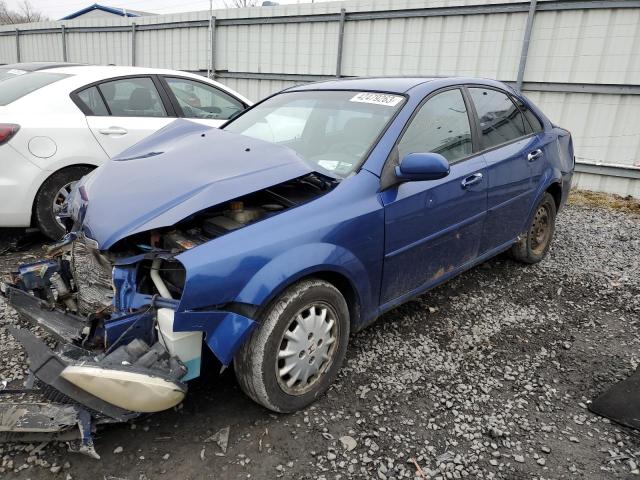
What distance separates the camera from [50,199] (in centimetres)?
406

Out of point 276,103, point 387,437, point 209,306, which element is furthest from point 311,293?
point 276,103

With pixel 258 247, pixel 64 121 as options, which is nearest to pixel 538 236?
pixel 258 247

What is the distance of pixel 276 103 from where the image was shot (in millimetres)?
3574

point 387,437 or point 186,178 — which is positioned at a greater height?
point 186,178

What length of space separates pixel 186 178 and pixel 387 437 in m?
1.63

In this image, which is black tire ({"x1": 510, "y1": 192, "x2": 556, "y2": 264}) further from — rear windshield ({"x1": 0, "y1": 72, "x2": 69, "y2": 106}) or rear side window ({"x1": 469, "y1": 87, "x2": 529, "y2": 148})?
rear windshield ({"x1": 0, "y1": 72, "x2": 69, "y2": 106})

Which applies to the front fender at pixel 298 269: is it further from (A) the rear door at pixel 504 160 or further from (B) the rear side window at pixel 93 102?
(B) the rear side window at pixel 93 102

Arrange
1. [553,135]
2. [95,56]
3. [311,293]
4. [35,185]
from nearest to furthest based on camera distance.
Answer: [311,293]
[35,185]
[553,135]
[95,56]

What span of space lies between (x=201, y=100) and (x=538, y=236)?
12.3 ft

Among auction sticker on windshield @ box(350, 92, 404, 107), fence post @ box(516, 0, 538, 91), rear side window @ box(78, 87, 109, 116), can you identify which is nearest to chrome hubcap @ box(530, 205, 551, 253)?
auction sticker on windshield @ box(350, 92, 404, 107)

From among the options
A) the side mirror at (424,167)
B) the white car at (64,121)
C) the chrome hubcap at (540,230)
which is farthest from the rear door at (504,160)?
the white car at (64,121)

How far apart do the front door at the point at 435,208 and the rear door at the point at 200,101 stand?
2476 mm

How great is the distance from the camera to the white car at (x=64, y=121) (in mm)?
3881

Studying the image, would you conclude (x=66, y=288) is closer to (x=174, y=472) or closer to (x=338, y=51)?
(x=174, y=472)
